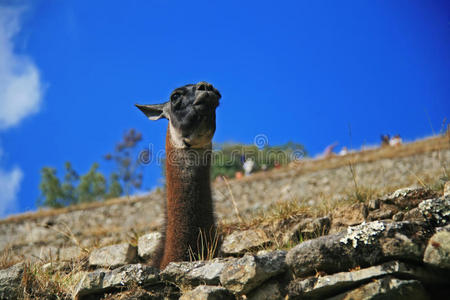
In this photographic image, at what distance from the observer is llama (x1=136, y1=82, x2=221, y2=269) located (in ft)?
16.6

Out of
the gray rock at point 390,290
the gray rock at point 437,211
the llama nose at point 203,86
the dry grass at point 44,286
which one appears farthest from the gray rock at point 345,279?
the llama nose at point 203,86

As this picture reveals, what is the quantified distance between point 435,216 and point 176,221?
2.85 meters

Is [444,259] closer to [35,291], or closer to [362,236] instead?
[362,236]

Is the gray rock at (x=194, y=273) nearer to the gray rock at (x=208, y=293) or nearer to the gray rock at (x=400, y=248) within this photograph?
the gray rock at (x=208, y=293)

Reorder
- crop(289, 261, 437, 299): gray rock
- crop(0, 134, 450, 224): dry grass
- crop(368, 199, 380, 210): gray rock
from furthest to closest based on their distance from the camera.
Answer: crop(0, 134, 450, 224): dry grass < crop(368, 199, 380, 210): gray rock < crop(289, 261, 437, 299): gray rock

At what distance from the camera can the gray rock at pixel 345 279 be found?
332 cm

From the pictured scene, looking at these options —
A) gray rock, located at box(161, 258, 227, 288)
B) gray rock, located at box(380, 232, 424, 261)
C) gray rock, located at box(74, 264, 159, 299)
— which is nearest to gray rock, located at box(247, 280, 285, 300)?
gray rock, located at box(161, 258, 227, 288)

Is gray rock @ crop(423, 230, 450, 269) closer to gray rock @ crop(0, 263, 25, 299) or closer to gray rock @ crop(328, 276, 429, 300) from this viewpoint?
gray rock @ crop(328, 276, 429, 300)

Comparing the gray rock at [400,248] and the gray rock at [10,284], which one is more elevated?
the gray rock at [400,248]

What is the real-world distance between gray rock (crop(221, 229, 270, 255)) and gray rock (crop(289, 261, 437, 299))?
1785mm

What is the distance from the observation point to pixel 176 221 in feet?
16.9

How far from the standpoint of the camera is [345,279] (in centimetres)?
338

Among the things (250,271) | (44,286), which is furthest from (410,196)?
(44,286)

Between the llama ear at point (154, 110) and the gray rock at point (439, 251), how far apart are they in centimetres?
358
